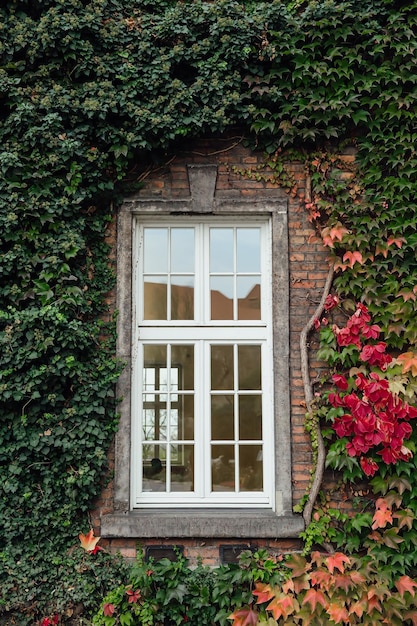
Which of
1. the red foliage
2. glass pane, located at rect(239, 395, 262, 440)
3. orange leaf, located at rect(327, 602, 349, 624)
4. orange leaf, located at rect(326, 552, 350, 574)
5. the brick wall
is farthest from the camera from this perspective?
glass pane, located at rect(239, 395, 262, 440)

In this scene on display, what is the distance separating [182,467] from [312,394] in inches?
44.6

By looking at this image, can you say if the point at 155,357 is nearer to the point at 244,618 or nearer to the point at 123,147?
the point at 123,147

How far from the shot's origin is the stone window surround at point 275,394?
4242 mm

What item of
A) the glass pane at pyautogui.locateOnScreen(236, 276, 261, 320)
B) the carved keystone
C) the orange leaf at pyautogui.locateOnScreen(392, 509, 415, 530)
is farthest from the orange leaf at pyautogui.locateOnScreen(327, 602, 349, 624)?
the carved keystone

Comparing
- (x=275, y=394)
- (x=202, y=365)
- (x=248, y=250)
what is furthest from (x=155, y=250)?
(x=275, y=394)

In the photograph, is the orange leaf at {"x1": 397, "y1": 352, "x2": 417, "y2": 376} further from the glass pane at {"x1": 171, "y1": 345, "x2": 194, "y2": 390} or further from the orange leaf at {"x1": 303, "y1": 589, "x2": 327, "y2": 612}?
the orange leaf at {"x1": 303, "y1": 589, "x2": 327, "y2": 612}

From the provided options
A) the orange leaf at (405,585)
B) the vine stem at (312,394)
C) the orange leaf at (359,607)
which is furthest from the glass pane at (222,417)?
the orange leaf at (405,585)

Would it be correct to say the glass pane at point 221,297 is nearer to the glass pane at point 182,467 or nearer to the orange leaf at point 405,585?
the glass pane at point 182,467

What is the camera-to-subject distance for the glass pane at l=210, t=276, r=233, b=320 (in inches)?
184

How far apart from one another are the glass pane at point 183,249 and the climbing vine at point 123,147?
517 millimetres

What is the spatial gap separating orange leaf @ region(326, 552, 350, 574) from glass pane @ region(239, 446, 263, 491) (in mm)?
703

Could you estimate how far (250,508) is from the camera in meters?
4.43

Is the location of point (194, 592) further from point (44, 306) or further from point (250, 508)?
point (44, 306)

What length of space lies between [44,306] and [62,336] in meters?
0.26
